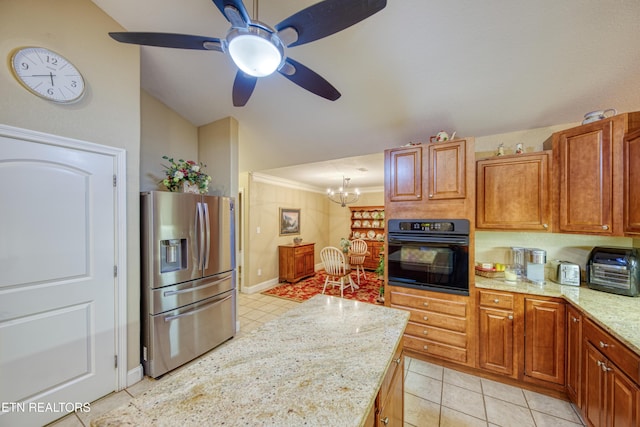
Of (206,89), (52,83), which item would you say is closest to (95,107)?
(52,83)

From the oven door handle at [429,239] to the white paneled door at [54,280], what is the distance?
8.42 feet

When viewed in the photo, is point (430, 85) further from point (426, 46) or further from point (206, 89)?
point (206, 89)

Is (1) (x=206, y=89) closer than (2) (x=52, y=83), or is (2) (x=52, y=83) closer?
(2) (x=52, y=83)

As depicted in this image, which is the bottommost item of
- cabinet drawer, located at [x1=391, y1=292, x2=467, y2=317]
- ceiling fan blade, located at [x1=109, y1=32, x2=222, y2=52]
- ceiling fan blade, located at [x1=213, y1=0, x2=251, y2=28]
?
cabinet drawer, located at [x1=391, y1=292, x2=467, y2=317]

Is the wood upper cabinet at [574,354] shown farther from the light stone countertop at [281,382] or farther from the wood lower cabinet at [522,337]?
the light stone countertop at [281,382]

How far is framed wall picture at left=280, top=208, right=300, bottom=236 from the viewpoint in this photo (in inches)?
208

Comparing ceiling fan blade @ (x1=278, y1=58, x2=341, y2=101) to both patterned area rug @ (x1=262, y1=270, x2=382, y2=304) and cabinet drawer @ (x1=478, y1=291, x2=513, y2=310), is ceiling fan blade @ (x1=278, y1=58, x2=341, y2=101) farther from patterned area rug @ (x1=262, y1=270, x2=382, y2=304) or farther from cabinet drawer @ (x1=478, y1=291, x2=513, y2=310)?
patterned area rug @ (x1=262, y1=270, x2=382, y2=304)

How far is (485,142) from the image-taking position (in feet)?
8.32

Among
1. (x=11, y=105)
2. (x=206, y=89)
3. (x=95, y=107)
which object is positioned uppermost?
(x=206, y=89)

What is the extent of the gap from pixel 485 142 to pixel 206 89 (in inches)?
124

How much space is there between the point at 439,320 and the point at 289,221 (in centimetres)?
391

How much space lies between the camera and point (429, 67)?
1849 millimetres

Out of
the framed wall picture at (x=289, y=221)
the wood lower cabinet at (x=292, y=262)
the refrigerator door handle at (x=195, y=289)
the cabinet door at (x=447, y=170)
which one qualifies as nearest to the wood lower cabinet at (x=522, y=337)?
the cabinet door at (x=447, y=170)

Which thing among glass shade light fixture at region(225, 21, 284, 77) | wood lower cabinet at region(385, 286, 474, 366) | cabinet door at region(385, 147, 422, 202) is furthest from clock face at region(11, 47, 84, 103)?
wood lower cabinet at region(385, 286, 474, 366)
